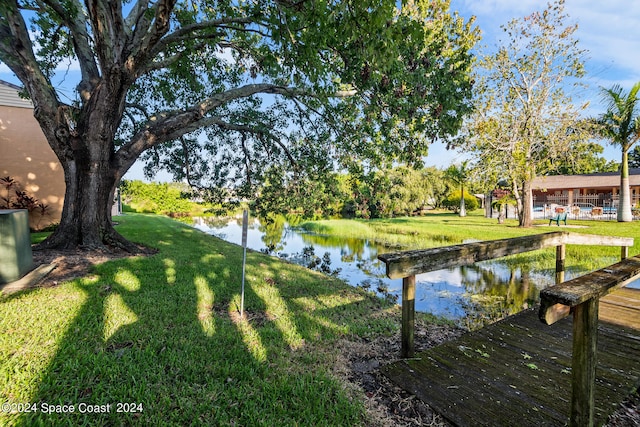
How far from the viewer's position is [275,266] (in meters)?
7.52

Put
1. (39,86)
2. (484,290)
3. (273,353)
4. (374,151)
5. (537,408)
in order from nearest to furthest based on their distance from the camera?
(537,408), (273,353), (39,86), (484,290), (374,151)

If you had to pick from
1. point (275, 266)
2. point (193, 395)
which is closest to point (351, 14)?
point (193, 395)

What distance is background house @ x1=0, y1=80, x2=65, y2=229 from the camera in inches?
444

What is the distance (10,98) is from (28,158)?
8.28 feet

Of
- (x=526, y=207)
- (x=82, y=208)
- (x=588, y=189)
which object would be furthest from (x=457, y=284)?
(x=588, y=189)

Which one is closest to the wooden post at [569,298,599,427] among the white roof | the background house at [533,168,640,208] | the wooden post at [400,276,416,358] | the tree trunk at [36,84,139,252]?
the wooden post at [400,276,416,358]

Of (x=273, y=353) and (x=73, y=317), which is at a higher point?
(x=73, y=317)

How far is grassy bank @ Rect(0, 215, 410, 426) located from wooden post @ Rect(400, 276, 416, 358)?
0.77 metres

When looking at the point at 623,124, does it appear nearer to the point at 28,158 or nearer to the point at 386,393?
the point at 386,393

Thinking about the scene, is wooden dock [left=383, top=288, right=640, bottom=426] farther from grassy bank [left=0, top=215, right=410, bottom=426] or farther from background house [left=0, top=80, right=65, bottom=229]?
background house [left=0, top=80, right=65, bottom=229]

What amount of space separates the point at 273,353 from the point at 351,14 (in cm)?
416

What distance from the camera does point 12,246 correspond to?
163 inches

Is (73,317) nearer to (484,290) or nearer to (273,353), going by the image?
(273,353)

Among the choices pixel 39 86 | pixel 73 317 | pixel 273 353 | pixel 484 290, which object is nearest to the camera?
pixel 273 353
